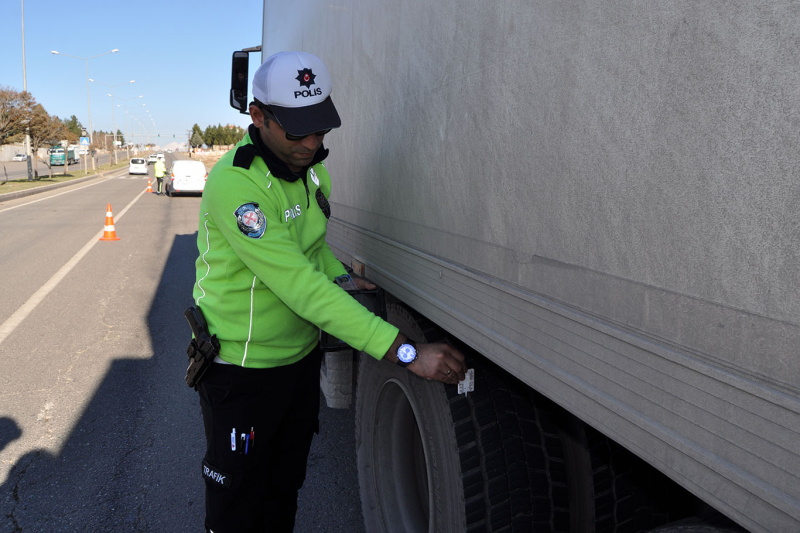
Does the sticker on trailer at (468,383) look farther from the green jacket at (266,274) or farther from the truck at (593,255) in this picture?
the green jacket at (266,274)

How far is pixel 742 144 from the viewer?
0.89 meters

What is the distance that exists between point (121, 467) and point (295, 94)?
286 cm

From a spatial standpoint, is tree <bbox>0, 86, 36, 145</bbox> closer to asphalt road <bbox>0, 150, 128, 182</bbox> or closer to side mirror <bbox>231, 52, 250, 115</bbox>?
asphalt road <bbox>0, 150, 128, 182</bbox>

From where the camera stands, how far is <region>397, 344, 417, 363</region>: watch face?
1930 millimetres

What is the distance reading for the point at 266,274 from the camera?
201 centimetres

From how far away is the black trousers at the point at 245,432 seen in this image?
89.1 inches

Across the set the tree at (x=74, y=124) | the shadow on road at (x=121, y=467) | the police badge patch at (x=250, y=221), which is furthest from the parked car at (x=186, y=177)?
the tree at (x=74, y=124)

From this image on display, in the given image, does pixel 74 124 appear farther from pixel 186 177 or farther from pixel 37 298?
pixel 37 298

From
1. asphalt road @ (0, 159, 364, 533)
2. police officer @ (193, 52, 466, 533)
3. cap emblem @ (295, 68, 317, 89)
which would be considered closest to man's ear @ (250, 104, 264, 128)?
police officer @ (193, 52, 466, 533)

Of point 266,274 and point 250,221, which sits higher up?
point 250,221

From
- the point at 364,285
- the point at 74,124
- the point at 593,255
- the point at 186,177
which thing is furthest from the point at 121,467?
the point at 74,124

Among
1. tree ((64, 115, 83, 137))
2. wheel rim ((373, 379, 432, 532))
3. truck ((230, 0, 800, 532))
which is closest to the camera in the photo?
truck ((230, 0, 800, 532))

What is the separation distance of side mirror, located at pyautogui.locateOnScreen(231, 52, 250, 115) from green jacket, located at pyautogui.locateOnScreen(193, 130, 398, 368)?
389cm

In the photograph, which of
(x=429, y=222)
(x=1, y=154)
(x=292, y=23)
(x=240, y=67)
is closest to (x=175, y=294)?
(x=240, y=67)
